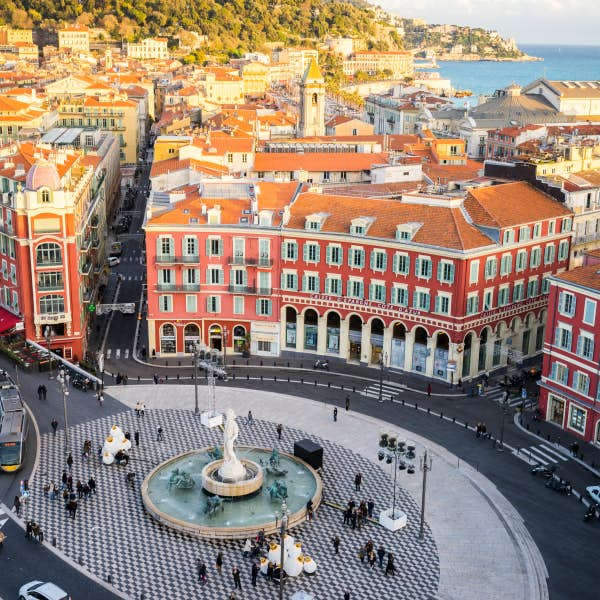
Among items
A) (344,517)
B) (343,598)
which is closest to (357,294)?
(344,517)

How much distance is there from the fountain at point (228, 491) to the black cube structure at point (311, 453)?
48cm

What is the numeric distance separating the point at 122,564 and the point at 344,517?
543 inches

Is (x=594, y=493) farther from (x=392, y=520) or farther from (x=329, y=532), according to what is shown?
(x=329, y=532)

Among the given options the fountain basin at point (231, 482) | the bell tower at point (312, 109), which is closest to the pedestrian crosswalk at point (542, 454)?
the fountain basin at point (231, 482)

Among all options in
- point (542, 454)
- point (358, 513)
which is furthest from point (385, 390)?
point (358, 513)

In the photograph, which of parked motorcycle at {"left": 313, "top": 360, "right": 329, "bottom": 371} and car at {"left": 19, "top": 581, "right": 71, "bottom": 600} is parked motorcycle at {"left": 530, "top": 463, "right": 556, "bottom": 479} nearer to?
parked motorcycle at {"left": 313, "top": 360, "right": 329, "bottom": 371}

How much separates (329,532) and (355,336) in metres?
30.2

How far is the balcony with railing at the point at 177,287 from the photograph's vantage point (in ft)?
270

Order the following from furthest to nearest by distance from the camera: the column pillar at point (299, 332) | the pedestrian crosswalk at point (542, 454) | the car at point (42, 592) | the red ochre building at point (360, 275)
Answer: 1. the column pillar at point (299, 332)
2. the red ochre building at point (360, 275)
3. the pedestrian crosswalk at point (542, 454)
4. the car at point (42, 592)

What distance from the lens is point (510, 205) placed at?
8262 centimetres

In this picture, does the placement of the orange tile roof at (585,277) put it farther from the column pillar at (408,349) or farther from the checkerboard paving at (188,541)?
the checkerboard paving at (188,541)

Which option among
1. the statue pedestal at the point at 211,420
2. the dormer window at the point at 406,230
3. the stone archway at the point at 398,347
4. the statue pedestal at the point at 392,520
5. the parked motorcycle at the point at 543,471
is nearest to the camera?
the statue pedestal at the point at 392,520

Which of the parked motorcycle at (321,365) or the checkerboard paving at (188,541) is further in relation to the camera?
the parked motorcycle at (321,365)

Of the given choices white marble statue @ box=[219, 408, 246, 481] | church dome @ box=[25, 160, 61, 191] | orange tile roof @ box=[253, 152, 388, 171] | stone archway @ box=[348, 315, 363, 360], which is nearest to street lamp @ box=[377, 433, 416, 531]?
white marble statue @ box=[219, 408, 246, 481]
